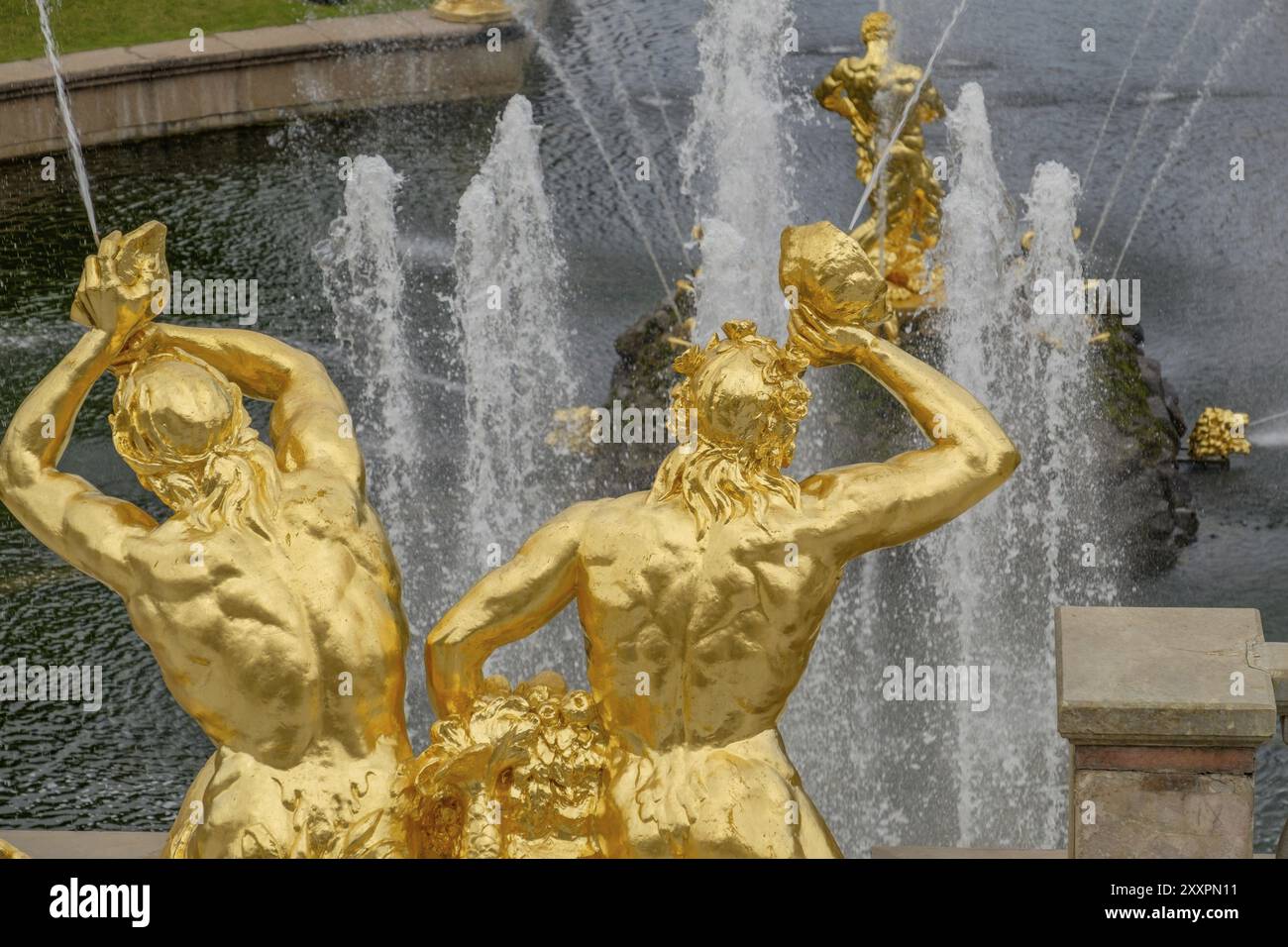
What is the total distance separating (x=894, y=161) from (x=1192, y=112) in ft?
15.9

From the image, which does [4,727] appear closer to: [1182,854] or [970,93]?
[1182,854]

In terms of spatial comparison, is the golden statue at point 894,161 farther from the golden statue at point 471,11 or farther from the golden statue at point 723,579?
the golden statue at point 723,579

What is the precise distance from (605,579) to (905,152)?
7.19 m

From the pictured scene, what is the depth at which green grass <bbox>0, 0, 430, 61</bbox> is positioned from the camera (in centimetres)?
1709

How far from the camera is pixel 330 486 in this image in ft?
22.6

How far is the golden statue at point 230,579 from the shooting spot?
667 centimetres

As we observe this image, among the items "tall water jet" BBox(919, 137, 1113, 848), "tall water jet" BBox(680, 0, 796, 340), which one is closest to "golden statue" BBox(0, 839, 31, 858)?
"tall water jet" BBox(919, 137, 1113, 848)

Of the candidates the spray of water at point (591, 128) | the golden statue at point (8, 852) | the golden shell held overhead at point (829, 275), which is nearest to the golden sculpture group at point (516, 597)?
the golden shell held overhead at point (829, 275)

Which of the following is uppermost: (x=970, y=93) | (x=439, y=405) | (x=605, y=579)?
(x=970, y=93)

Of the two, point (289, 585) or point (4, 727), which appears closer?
point (289, 585)

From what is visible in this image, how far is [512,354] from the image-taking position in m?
13.9

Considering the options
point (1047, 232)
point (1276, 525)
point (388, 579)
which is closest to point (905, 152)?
point (1047, 232)
